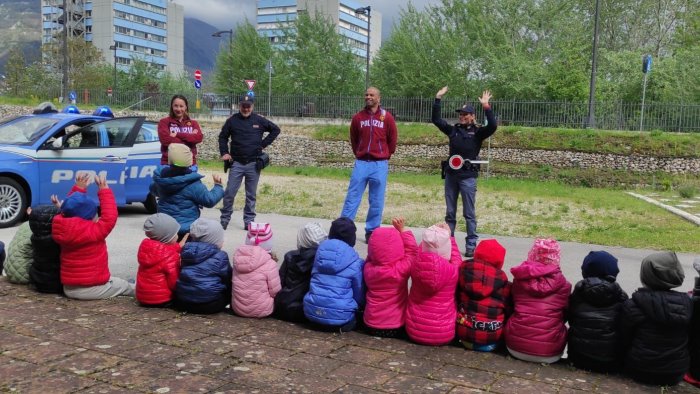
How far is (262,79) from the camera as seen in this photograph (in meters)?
49.0

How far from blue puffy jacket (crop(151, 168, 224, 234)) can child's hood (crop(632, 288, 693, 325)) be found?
4.09 m

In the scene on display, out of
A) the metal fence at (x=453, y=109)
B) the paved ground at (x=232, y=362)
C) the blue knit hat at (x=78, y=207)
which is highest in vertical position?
the metal fence at (x=453, y=109)

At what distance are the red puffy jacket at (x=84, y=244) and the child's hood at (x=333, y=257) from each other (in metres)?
1.99

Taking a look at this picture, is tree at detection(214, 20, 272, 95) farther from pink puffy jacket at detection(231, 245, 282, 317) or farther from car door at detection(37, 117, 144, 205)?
pink puffy jacket at detection(231, 245, 282, 317)

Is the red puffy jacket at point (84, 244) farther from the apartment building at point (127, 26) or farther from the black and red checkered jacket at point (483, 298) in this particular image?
the apartment building at point (127, 26)

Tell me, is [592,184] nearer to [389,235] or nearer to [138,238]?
[138,238]

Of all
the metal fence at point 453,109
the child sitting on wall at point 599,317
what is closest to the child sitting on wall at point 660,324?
the child sitting on wall at point 599,317

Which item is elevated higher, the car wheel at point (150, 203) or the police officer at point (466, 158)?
the police officer at point (466, 158)

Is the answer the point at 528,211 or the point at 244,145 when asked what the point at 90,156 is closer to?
the point at 244,145

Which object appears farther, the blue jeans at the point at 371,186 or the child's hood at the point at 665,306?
the blue jeans at the point at 371,186

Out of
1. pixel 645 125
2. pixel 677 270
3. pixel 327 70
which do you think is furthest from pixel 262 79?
pixel 677 270

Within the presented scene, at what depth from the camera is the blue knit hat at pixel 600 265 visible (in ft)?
13.9

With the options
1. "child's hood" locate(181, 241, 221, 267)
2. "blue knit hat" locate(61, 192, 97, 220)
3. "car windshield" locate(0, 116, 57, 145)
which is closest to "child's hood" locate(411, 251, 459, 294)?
"child's hood" locate(181, 241, 221, 267)

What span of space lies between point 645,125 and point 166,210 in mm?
26885
